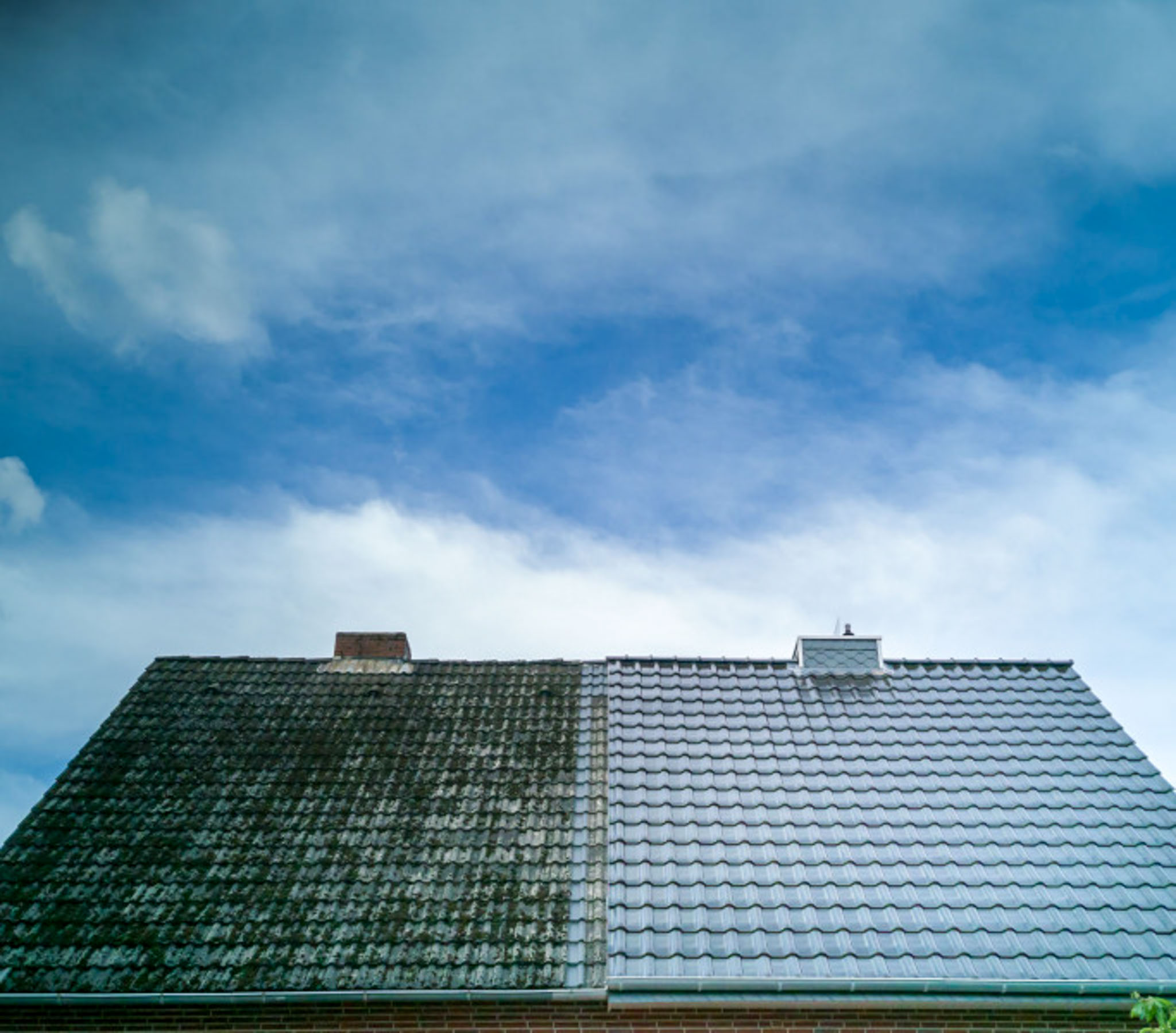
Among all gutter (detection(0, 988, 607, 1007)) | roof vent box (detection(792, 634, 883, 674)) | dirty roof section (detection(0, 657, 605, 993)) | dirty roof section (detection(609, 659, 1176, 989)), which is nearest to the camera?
gutter (detection(0, 988, 607, 1007))

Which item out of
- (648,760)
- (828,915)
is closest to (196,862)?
(648,760)

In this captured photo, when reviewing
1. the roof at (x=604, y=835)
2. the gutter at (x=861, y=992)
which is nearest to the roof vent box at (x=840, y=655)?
the roof at (x=604, y=835)

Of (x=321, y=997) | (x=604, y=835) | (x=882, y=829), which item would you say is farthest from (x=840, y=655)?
(x=321, y=997)

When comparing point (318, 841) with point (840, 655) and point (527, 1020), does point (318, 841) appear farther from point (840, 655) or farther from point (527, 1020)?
point (840, 655)

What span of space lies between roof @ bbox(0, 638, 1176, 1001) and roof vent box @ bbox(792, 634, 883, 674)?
2.4 inches

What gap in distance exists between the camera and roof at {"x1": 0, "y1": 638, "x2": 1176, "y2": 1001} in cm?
847

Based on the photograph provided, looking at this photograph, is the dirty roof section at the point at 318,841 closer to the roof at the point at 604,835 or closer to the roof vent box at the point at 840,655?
the roof at the point at 604,835

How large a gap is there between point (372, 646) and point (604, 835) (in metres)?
5.34

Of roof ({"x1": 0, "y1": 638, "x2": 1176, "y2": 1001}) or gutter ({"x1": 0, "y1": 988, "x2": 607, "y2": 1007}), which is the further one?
roof ({"x1": 0, "y1": 638, "x2": 1176, "y2": 1001})

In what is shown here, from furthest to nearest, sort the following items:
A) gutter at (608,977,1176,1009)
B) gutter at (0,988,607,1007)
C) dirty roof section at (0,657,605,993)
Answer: dirty roof section at (0,657,605,993), gutter at (0,988,607,1007), gutter at (608,977,1176,1009)

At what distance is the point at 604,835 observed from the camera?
10000mm

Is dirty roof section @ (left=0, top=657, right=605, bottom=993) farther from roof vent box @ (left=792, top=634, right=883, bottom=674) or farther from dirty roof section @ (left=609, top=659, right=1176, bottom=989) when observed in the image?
roof vent box @ (left=792, top=634, right=883, bottom=674)

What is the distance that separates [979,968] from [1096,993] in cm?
107

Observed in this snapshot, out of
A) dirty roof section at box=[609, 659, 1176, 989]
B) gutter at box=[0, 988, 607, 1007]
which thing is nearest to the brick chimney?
dirty roof section at box=[609, 659, 1176, 989]
